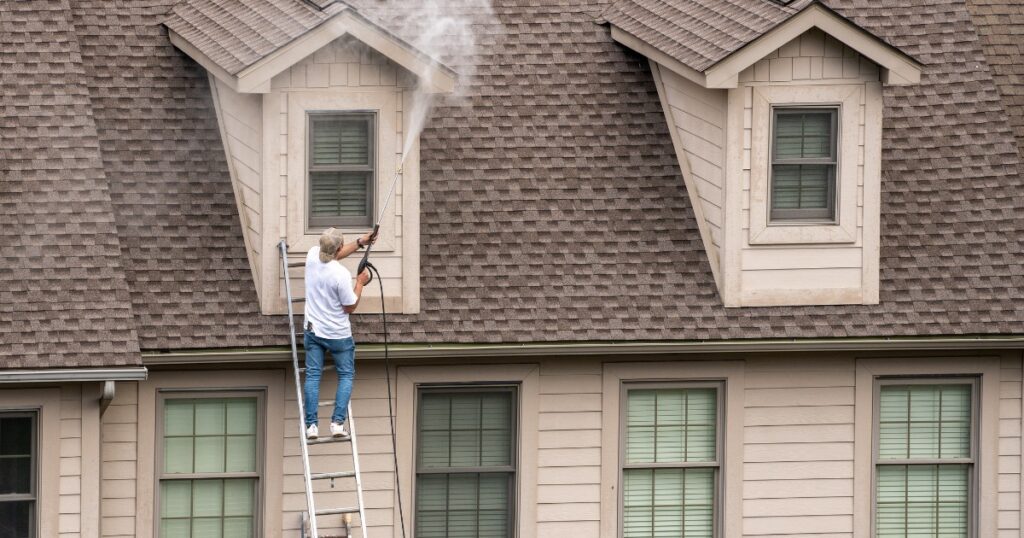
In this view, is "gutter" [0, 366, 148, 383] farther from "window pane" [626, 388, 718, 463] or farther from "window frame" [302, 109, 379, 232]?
"window pane" [626, 388, 718, 463]

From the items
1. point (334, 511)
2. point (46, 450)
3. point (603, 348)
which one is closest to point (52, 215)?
point (46, 450)

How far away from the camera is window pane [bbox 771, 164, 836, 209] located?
1819 centimetres

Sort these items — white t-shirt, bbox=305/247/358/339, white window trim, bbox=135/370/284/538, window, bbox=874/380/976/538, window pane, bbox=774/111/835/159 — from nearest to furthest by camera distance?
white t-shirt, bbox=305/247/358/339 → white window trim, bbox=135/370/284/538 → window pane, bbox=774/111/835/159 → window, bbox=874/380/976/538

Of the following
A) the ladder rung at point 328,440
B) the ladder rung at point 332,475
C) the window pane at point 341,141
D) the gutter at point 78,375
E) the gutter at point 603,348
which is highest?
the window pane at point 341,141

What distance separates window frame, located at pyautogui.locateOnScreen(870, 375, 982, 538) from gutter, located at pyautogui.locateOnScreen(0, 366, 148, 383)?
6.83 metres

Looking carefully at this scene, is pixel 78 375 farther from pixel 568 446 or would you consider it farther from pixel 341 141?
pixel 568 446

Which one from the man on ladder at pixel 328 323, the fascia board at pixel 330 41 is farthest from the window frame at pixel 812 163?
Answer: the man on ladder at pixel 328 323

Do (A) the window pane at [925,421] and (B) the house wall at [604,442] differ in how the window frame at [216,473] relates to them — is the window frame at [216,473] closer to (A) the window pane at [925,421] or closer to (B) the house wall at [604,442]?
(B) the house wall at [604,442]

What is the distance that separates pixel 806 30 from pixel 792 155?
3.89 feet

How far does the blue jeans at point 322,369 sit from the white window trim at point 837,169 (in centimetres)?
393

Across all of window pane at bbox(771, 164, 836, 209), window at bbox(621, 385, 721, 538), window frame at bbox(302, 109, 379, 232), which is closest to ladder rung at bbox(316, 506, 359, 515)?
window frame at bbox(302, 109, 379, 232)

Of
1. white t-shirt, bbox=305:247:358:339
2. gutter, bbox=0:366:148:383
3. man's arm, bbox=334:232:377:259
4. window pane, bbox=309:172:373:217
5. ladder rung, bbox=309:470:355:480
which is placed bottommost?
ladder rung, bbox=309:470:355:480

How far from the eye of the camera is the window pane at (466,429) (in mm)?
17906

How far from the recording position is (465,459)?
18.0 meters
